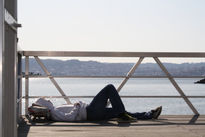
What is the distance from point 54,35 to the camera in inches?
861

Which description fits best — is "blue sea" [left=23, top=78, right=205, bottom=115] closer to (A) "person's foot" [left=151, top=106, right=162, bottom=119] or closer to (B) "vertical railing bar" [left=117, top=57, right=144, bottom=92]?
(B) "vertical railing bar" [left=117, top=57, right=144, bottom=92]

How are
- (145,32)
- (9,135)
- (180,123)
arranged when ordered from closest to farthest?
(9,135) < (180,123) < (145,32)

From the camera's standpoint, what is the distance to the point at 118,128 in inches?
128

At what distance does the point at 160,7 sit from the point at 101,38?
10162 mm

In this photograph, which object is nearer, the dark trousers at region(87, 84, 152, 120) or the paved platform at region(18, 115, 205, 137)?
the paved platform at region(18, 115, 205, 137)

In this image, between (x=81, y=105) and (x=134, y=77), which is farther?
(x=134, y=77)

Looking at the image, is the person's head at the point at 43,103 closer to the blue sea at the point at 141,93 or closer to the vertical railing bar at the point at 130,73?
the blue sea at the point at 141,93

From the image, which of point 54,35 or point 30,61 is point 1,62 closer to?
point 30,61

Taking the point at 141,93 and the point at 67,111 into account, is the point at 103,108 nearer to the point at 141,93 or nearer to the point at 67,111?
the point at 67,111


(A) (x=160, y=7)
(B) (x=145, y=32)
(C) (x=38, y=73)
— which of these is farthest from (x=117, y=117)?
(B) (x=145, y=32)

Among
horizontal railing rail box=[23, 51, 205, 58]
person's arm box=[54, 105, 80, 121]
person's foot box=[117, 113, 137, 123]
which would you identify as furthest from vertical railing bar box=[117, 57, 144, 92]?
person's arm box=[54, 105, 80, 121]

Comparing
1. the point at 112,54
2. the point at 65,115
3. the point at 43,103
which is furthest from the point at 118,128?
the point at 112,54

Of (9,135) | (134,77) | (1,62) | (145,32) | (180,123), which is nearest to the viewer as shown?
(1,62)

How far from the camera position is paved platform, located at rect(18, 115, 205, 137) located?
295 cm
